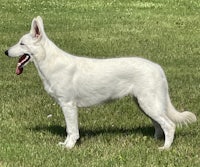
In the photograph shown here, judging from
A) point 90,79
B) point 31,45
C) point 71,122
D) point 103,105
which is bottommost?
point 103,105

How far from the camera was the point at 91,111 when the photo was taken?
9.58 meters

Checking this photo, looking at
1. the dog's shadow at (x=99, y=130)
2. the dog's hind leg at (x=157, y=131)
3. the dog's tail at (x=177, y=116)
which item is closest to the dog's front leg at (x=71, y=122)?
the dog's shadow at (x=99, y=130)

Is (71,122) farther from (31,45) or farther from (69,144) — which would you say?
(31,45)

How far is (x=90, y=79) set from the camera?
7.52 meters

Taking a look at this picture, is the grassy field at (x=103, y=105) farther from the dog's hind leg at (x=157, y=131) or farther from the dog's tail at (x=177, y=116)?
the dog's tail at (x=177, y=116)

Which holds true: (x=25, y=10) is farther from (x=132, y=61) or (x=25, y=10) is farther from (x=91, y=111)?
(x=132, y=61)

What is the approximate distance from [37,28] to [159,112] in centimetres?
194

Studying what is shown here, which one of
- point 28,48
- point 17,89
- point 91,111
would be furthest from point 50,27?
point 28,48

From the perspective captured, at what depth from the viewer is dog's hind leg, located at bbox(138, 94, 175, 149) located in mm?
7469

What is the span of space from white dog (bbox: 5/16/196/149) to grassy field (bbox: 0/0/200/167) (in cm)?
48

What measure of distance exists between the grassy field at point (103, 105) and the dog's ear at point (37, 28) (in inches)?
57.5

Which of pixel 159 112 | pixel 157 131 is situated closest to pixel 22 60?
pixel 159 112

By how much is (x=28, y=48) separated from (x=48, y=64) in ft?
1.10

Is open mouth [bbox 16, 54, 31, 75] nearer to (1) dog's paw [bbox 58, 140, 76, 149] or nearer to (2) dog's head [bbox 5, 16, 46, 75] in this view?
(2) dog's head [bbox 5, 16, 46, 75]
